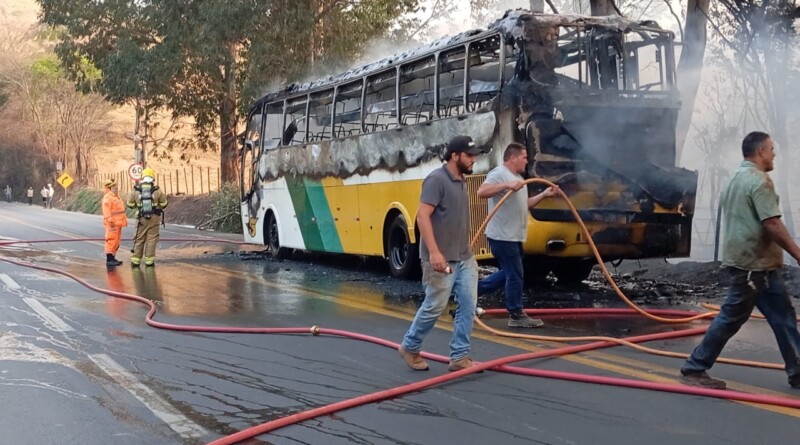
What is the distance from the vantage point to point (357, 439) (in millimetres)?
4801

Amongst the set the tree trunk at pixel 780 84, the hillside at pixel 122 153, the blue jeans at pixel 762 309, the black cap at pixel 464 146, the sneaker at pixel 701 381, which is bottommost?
the sneaker at pixel 701 381

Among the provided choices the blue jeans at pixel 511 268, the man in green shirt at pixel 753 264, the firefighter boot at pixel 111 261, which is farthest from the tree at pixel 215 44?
the man in green shirt at pixel 753 264

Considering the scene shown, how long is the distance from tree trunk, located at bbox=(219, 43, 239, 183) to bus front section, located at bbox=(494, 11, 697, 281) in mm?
18313

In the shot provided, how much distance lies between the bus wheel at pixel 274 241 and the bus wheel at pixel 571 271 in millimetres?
6475

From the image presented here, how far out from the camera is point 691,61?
12.6 meters

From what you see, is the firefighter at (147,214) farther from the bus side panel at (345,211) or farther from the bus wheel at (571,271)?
the bus wheel at (571,271)

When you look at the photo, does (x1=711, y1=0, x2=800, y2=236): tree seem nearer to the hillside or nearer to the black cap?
the black cap

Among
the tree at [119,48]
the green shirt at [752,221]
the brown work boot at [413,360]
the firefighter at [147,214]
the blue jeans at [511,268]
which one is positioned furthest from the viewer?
the tree at [119,48]

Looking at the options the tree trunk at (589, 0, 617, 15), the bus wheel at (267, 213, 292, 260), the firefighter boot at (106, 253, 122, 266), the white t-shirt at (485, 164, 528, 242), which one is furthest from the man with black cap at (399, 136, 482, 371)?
the bus wheel at (267, 213, 292, 260)

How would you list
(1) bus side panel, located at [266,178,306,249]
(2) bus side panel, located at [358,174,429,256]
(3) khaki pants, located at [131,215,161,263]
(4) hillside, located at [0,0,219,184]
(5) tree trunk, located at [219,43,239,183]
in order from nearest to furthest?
(2) bus side panel, located at [358,174,429,256] < (3) khaki pants, located at [131,215,161,263] < (1) bus side panel, located at [266,178,306,249] < (5) tree trunk, located at [219,43,239,183] < (4) hillside, located at [0,0,219,184]

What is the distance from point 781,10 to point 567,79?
15.3 ft

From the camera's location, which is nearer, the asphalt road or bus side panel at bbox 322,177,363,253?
the asphalt road

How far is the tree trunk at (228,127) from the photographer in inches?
1155

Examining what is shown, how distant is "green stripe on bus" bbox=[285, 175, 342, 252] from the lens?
566 inches
